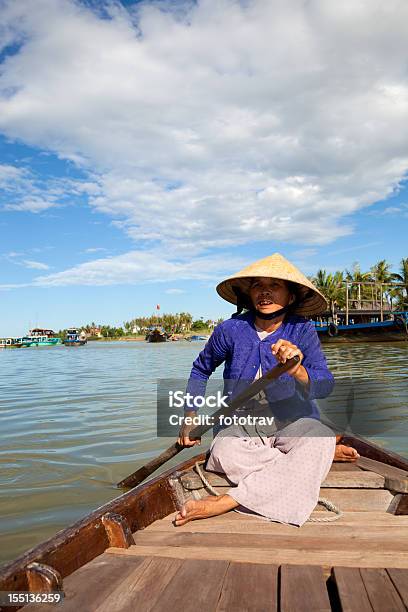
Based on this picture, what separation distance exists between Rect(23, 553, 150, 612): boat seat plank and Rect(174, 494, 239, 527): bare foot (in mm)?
492

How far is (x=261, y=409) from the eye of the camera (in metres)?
2.76

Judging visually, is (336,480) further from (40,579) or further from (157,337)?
(157,337)

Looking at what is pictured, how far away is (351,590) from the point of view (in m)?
1.48

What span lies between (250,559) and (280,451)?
763 millimetres

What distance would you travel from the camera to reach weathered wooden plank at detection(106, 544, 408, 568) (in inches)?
69.4

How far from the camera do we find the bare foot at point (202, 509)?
7.39 ft

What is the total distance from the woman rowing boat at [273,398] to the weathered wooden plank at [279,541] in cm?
16

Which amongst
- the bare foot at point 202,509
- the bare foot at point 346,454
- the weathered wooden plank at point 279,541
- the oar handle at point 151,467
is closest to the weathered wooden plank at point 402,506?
the weathered wooden plank at point 279,541

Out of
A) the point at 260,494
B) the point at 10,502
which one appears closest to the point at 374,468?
the point at 260,494

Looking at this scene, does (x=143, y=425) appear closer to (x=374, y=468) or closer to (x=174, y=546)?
(x=374, y=468)

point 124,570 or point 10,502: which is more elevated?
point 124,570

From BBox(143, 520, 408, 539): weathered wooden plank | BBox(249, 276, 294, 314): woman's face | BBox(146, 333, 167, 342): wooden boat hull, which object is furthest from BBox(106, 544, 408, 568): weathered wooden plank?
BBox(146, 333, 167, 342): wooden boat hull

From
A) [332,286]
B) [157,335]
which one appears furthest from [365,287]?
[157,335]

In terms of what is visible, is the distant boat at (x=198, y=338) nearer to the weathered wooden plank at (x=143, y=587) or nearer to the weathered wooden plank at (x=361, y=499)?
the weathered wooden plank at (x=361, y=499)
